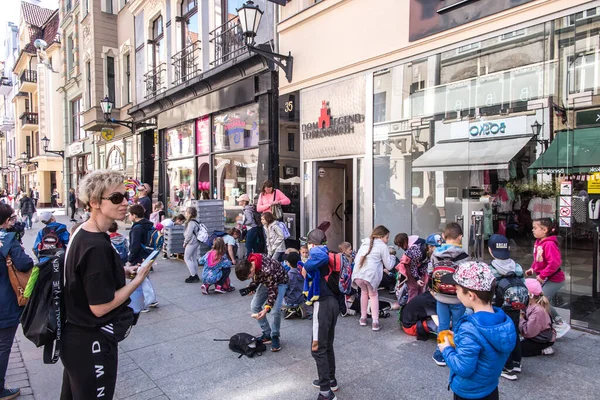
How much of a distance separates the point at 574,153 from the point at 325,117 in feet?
15.5

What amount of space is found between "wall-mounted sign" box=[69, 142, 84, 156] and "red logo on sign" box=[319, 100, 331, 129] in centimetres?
2026

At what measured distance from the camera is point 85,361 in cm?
222

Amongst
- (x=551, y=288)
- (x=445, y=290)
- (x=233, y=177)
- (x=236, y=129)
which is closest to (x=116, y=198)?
(x=445, y=290)

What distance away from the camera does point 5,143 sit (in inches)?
1986

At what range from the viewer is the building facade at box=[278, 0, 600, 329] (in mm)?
5539

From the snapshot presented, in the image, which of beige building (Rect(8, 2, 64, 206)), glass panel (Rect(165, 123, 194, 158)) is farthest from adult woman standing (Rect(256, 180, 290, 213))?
beige building (Rect(8, 2, 64, 206))

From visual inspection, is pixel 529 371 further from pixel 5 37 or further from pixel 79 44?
pixel 5 37

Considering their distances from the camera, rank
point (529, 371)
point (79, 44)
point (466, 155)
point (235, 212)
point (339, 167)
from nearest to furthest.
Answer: point (529, 371) → point (466, 155) → point (339, 167) → point (235, 212) → point (79, 44)

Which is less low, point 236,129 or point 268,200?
point 236,129

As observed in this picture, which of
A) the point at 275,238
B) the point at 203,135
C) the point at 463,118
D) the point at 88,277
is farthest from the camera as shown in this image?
the point at 203,135

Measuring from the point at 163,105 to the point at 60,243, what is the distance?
32.2 ft

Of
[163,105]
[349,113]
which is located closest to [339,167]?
[349,113]

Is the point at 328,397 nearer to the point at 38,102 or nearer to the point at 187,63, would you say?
the point at 187,63

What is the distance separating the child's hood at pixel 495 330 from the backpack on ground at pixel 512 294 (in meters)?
1.93
